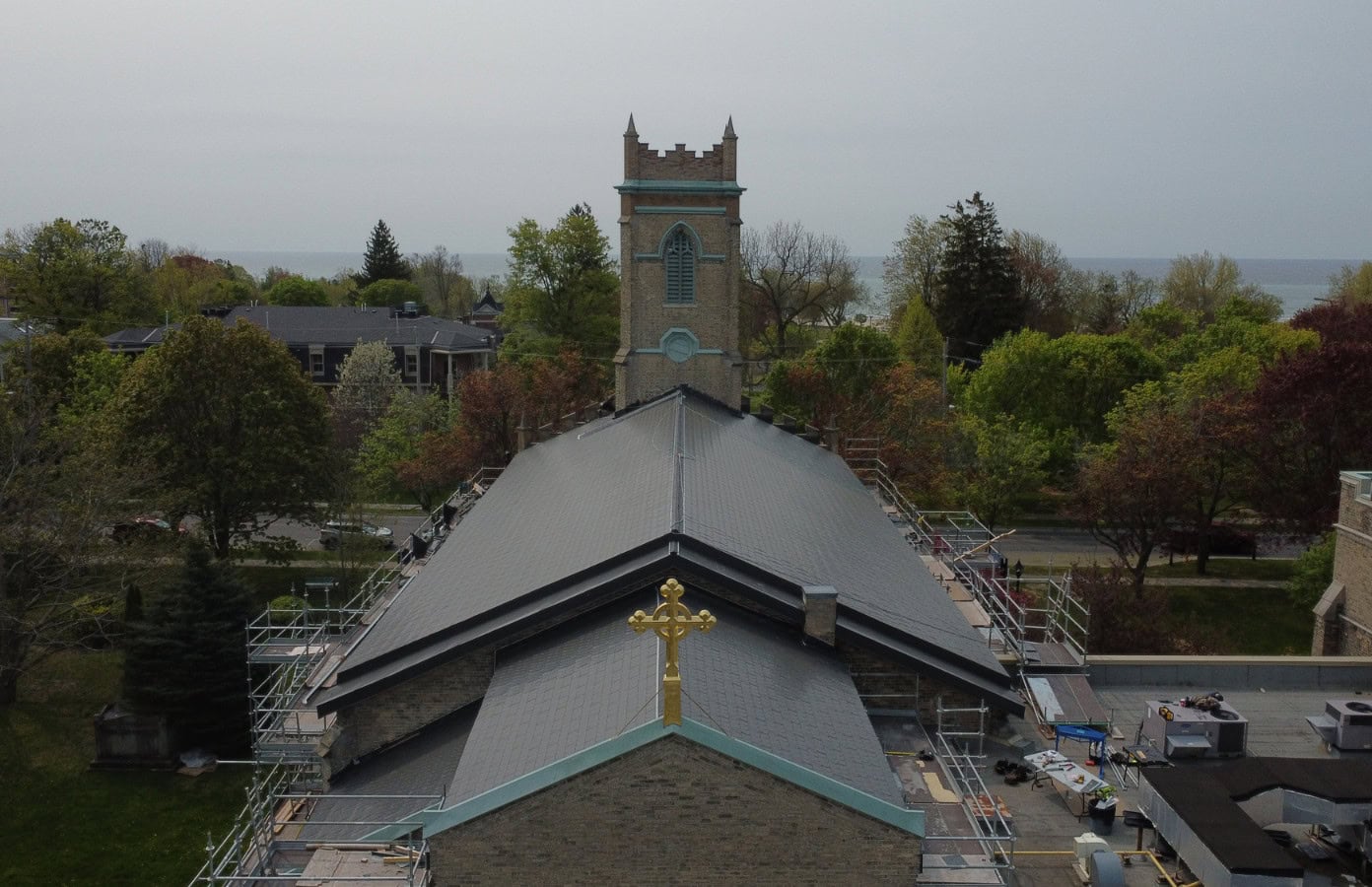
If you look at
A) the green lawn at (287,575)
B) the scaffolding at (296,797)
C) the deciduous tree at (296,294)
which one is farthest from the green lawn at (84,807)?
the deciduous tree at (296,294)

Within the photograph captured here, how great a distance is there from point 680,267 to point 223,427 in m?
16.8

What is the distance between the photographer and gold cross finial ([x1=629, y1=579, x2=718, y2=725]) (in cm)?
1173

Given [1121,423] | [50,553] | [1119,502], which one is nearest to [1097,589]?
[1119,502]

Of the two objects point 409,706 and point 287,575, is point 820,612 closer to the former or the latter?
point 409,706

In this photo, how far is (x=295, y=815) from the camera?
16484mm

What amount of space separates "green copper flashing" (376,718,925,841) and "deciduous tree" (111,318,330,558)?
29.5m

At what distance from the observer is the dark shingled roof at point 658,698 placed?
12.5 meters

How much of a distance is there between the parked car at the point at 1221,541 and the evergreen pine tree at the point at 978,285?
26.2m

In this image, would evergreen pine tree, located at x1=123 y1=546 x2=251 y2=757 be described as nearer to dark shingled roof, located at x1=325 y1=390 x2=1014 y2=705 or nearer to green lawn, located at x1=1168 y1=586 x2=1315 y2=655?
dark shingled roof, located at x1=325 y1=390 x2=1014 y2=705

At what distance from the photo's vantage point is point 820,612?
16.5 metres

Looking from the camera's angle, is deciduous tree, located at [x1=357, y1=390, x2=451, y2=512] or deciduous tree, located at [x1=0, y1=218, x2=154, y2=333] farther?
deciduous tree, located at [x1=0, y1=218, x2=154, y2=333]

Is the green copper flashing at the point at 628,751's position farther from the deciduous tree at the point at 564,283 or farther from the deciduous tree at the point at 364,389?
the deciduous tree at the point at 564,283

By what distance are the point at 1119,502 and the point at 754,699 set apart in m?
31.3

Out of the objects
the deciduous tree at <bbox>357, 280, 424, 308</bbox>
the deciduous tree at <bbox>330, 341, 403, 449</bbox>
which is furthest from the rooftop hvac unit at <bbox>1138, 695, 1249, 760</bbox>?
the deciduous tree at <bbox>357, 280, 424, 308</bbox>
